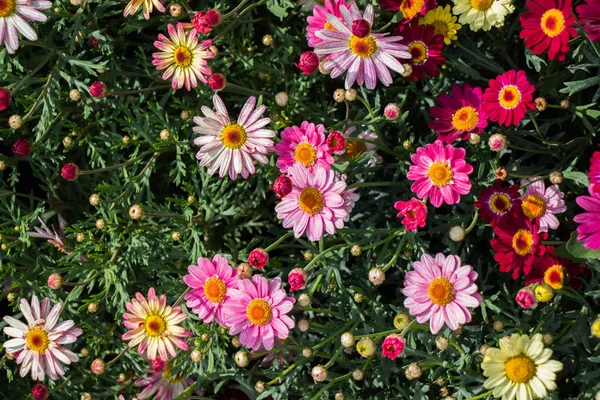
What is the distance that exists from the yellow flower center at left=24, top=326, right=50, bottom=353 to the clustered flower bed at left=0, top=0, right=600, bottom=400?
0.5 inches

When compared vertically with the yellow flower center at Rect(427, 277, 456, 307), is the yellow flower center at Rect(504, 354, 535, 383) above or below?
below

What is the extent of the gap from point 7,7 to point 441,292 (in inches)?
73.9

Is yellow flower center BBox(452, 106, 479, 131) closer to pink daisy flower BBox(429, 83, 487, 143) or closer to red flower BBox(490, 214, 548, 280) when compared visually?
pink daisy flower BBox(429, 83, 487, 143)

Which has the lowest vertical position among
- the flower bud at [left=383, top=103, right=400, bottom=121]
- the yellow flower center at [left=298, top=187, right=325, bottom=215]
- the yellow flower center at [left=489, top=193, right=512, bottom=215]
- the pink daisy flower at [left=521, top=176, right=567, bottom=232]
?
the pink daisy flower at [left=521, top=176, right=567, bottom=232]

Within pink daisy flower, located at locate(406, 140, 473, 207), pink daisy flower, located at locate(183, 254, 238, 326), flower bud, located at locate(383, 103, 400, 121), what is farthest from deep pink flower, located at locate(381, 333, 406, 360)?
flower bud, located at locate(383, 103, 400, 121)

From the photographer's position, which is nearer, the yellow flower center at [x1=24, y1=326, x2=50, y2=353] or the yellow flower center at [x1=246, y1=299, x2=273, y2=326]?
the yellow flower center at [x1=246, y1=299, x2=273, y2=326]

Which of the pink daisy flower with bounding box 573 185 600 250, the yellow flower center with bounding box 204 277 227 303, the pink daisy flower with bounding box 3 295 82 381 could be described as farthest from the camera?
the pink daisy flower with bounding box 3 295 82 381

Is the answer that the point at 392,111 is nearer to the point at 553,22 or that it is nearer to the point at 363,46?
the point at 363,46

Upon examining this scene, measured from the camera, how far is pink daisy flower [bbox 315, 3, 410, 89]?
90.8 inches

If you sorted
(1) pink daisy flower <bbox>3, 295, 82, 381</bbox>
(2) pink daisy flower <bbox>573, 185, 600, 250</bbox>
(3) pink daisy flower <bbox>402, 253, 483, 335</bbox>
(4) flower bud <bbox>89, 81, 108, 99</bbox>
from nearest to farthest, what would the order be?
→ 1. (2) pink daisy flower <bbox>573, 185, 600, 250</bbox>
2. (3) pink daisy flower <bbox>402, 253, 483, 335</bbox>
3. (4) flower bud <bbox>89, 81, 108, 99</bbox>
4. (1) pink daisy flower <bbox>3, 295, 82, 381</bbox>

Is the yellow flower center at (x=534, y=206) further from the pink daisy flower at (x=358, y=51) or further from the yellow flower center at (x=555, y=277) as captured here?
the pink daisy flower at (x=358, y=51)

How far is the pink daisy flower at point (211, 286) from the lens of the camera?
94.3 inches

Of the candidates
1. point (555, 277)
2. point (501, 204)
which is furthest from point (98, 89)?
point (555, 277)

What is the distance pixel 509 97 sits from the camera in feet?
7.59
